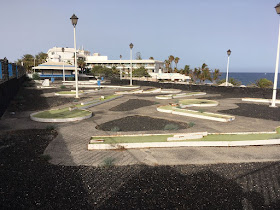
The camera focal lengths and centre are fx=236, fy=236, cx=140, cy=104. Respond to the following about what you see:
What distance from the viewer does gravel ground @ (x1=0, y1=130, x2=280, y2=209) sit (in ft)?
Result: 15.5

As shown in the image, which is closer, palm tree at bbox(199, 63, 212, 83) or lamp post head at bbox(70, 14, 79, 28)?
lamp post head at bbox(70, 14, 79, 28)

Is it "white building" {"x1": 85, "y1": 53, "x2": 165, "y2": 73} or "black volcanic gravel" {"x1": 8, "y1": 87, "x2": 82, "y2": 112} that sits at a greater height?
"white building" {"x1": 85, "y1": 53, "x2": 165, "y2": 73}

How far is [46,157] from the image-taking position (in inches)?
276

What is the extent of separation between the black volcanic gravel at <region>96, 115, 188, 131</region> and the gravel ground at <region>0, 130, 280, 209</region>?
4.12 m

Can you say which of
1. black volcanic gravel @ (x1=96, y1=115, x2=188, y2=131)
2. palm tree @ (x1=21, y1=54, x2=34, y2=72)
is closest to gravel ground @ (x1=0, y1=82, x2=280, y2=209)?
black volcanic gravel @ (x1=96, y1=115, x2=188, y2=131)

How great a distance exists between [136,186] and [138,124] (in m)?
6.04

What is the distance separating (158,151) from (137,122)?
4.20m

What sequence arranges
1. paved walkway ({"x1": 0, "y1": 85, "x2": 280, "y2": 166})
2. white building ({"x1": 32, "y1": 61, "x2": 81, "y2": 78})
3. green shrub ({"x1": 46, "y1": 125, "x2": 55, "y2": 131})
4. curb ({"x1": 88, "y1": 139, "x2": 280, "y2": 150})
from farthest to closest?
white building ({"x1": 32, "y1": 61, "x2": 81, "y2": 78})
green shrub ({"x1": 46, "y1": 125, "x2": 55, "y2": 131})
curb ({"x1": 88, "y1": 139, "x2": 280, "y2": 150})
paved walkway ({"x1": 0, "y1": 85, "x2": 280, "y2": 166})

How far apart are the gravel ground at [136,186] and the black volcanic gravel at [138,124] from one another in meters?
4.12

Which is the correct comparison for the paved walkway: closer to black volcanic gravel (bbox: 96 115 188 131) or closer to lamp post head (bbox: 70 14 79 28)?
black volcanic gravel (bbox: 96 115 188 131)

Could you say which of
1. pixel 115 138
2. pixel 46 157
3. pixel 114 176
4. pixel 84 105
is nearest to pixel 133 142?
pixel 115 138

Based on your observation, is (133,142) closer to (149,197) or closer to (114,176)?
(114,176)

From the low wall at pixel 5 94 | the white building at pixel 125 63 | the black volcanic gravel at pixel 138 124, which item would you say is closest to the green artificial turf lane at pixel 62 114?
the black volcanic gravel at pixel 138 124

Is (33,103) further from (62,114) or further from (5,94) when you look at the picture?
(62,114)
